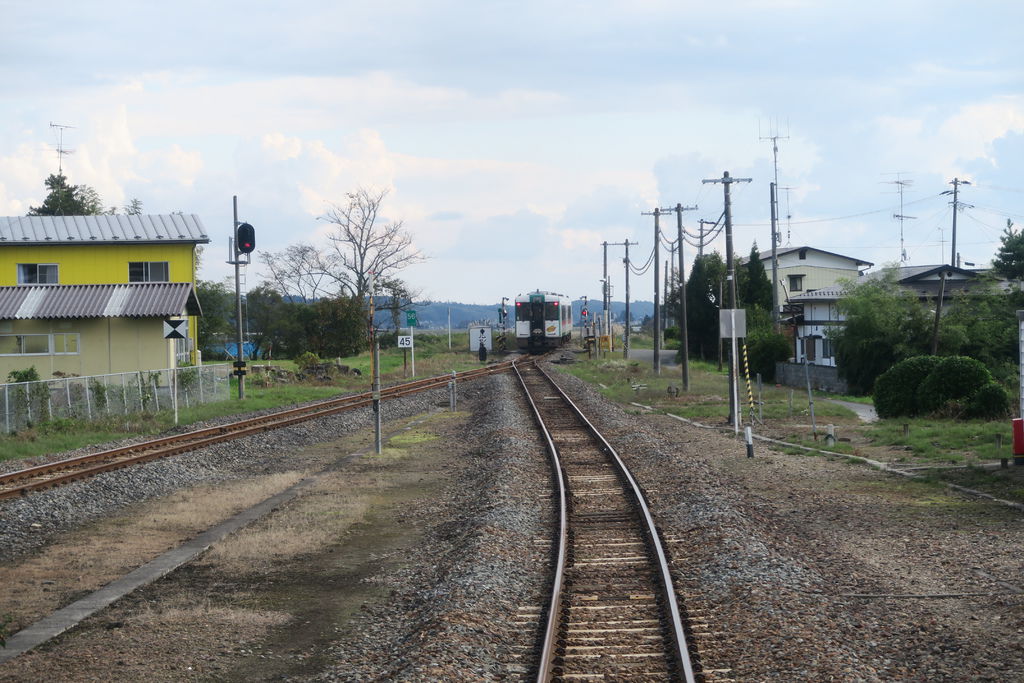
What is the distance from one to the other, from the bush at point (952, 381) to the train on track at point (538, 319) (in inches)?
1388

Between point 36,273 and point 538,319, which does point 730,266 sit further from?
point 538,319

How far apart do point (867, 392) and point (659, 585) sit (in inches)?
1183

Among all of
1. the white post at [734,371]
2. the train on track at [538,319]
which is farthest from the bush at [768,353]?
the white post at [734,371]

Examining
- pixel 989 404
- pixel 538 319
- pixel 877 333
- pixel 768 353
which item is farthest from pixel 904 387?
pixel 538 319

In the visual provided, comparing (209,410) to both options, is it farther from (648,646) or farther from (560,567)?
(648,646)

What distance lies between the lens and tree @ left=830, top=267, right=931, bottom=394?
113 feet

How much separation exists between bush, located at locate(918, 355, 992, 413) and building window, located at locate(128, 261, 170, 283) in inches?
1135

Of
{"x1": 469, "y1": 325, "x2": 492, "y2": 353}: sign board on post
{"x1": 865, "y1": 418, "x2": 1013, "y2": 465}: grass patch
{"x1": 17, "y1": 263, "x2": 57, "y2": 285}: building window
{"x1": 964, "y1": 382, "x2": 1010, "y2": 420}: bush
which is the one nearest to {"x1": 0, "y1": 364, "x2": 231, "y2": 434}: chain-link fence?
{"x1": 17, "y1": 263, "x2": 57, "y2": 285}: building window

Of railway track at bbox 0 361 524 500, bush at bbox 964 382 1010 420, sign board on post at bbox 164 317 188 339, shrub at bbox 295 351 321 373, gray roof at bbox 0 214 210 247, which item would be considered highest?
gray roof at bbox 0 214 210 247

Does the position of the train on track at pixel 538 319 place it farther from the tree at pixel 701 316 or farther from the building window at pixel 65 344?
the building window at pixel 65 344

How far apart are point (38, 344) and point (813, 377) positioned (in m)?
29.2

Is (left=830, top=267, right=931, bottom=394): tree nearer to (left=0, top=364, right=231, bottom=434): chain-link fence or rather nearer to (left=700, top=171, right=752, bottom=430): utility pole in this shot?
(left=700, top=171, right=752, bottom=430): utility pole

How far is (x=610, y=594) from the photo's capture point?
8.59 meters

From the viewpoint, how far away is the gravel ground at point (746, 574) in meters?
6.79
